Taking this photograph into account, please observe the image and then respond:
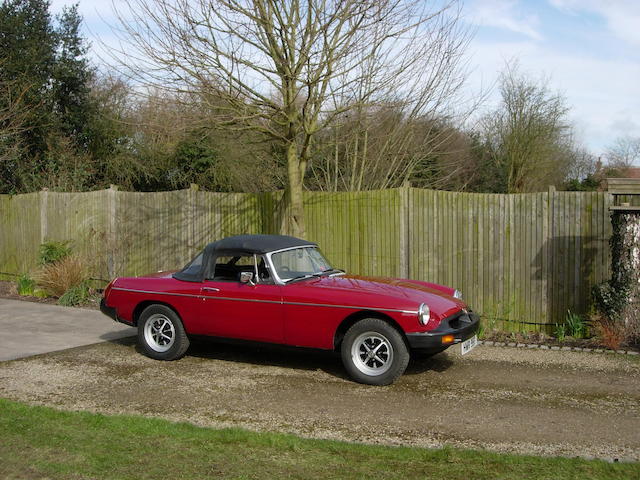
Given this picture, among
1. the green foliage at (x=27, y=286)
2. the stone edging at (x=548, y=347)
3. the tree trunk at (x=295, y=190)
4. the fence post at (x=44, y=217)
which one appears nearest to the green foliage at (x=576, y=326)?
the stone edging at (x=548, y=347)

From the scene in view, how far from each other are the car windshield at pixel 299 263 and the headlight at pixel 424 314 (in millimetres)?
1652

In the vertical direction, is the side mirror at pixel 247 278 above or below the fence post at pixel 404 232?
below

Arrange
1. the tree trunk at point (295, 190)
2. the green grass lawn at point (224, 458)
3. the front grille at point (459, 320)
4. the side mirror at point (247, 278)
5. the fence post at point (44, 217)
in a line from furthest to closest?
1. the fence post at point (44, 217)
2. the tree trunk at point (295, 190)
3. the side mirror at point (247, 278)
4. the front grille at point (459, 320)
5. the green grass lawn at point (224, 458)

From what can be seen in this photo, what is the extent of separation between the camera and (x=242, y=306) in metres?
7.34

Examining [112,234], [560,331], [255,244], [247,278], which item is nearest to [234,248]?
[255,244]

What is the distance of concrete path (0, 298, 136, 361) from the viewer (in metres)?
8.63

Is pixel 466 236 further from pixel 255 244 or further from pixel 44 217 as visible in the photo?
pixel 44 217

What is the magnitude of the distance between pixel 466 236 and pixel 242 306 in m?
3.99

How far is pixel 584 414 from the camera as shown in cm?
573

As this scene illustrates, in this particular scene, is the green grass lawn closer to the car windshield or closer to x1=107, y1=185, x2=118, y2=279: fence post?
the car windshield

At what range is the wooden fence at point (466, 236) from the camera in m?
8.91

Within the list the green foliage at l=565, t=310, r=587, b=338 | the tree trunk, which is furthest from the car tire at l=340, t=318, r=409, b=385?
the tree trunk

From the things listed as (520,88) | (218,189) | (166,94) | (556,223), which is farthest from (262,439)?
(520,88)

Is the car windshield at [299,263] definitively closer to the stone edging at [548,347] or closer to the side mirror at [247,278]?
the side mirror at [247,278]
